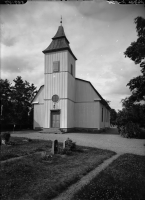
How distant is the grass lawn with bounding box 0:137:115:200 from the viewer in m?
3.32

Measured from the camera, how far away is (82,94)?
18.8 metres

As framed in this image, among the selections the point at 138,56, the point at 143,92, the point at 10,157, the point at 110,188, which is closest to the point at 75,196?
the point at 110,188

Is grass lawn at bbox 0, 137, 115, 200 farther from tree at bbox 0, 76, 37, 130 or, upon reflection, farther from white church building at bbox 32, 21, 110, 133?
tree at bbox 0, 76, 37, 130

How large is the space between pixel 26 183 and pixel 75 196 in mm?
1532

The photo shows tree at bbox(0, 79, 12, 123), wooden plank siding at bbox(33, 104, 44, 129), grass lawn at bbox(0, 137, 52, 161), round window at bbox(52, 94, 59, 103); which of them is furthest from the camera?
wooden plank siding at bbox(33, 104, 44, 129)

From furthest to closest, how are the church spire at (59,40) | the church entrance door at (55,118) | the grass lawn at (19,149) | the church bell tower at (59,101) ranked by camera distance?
the church entrance door at (55,118), the church bell tower at (59,101), the grass lawn at (19,149), the church spire at (59,40)

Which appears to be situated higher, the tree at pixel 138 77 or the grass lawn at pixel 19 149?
the tree at pixel 138 77

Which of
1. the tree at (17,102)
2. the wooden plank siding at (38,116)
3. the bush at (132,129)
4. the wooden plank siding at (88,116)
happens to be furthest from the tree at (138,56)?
the wooden plank siding at (38,116)

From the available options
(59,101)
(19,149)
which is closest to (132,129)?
(19,149)

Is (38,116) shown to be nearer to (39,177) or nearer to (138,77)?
(39,177)

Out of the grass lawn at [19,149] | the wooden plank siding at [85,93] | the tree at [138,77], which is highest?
the wooden plank siding at [85,93]

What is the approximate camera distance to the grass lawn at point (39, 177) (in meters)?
3.32

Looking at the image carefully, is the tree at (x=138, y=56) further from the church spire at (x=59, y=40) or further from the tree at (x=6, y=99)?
the tree at (x=6, y=99)

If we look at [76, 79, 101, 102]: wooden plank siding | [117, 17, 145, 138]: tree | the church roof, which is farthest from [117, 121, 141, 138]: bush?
[76, 79, 101, 102]: wooden plank siding
